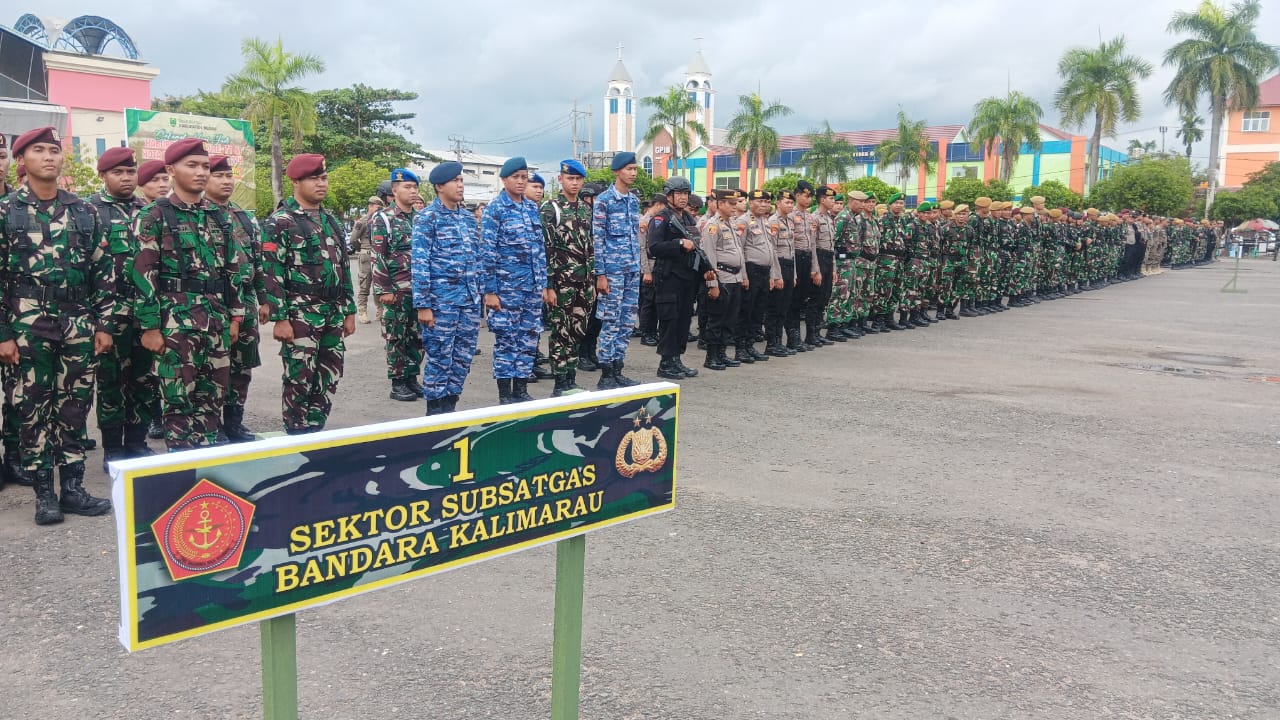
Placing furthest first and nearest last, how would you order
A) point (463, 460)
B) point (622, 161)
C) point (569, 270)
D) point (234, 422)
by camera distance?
1. point (569, 270)
2. point (622, 161)
3. point (234, 422)
4. point (463, 460)

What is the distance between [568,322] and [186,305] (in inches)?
130

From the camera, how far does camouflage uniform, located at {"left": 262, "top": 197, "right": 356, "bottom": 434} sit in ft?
17.3

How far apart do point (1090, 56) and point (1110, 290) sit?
2656 centimetres

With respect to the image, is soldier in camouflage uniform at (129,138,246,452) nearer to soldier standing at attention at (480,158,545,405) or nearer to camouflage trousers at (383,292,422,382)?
soldier standing at attention at (480,158,545,405)

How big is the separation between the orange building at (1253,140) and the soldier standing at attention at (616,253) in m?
72.1

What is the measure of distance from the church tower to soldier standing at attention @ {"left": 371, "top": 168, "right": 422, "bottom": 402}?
108 metres

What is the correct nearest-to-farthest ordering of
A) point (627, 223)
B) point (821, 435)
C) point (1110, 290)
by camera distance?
point (821, 435) < point (627, 223) < point (1110, 290)

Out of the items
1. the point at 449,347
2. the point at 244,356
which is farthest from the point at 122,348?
the point at 449,347

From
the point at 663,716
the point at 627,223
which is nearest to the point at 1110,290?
the point at 627,223

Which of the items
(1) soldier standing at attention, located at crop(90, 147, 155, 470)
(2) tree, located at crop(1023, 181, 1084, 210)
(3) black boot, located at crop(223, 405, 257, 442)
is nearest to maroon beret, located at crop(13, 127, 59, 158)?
(1) soldier standing at attention, located at crop(90, 147, 155, 470)

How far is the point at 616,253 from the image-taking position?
24.2ft

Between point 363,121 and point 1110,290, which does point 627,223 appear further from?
point 363,121

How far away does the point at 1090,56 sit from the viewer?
41.9 meters

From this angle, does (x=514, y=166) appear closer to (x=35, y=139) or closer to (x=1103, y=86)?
(x=35, y=139)
